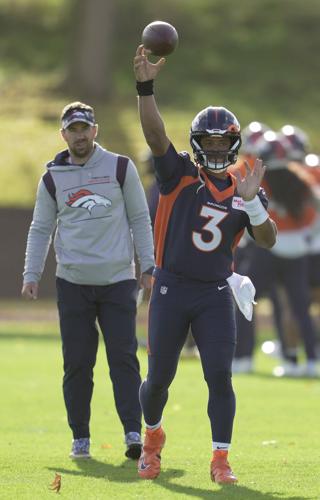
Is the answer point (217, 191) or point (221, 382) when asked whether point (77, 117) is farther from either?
point (221, 382)

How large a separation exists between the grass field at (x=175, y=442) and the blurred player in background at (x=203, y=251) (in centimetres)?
43

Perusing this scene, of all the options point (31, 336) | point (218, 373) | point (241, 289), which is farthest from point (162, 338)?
point (31, 336)

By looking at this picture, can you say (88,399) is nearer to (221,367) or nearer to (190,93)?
(221,367)

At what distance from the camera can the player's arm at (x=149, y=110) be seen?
26.1 feet

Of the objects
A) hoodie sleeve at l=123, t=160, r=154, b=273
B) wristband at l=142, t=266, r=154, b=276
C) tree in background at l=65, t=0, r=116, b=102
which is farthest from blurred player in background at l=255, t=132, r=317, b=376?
tree in background at l=65, t=0, r=116, b=102

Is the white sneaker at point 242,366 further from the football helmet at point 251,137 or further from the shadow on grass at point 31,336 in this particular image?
the shadow on grass at point 31,336

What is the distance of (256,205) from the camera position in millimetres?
7980

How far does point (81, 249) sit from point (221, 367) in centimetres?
160

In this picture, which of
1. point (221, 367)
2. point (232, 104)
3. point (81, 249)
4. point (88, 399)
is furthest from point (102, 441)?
point (232, 104)

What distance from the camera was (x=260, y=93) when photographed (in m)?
43.0

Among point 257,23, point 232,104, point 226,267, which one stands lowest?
point 226,267

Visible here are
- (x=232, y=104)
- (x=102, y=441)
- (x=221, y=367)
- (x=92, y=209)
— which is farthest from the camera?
(x=232, y=104)

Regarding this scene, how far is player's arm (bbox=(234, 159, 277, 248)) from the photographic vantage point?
26.0 ft

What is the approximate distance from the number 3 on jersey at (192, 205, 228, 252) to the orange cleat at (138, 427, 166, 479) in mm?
1151
